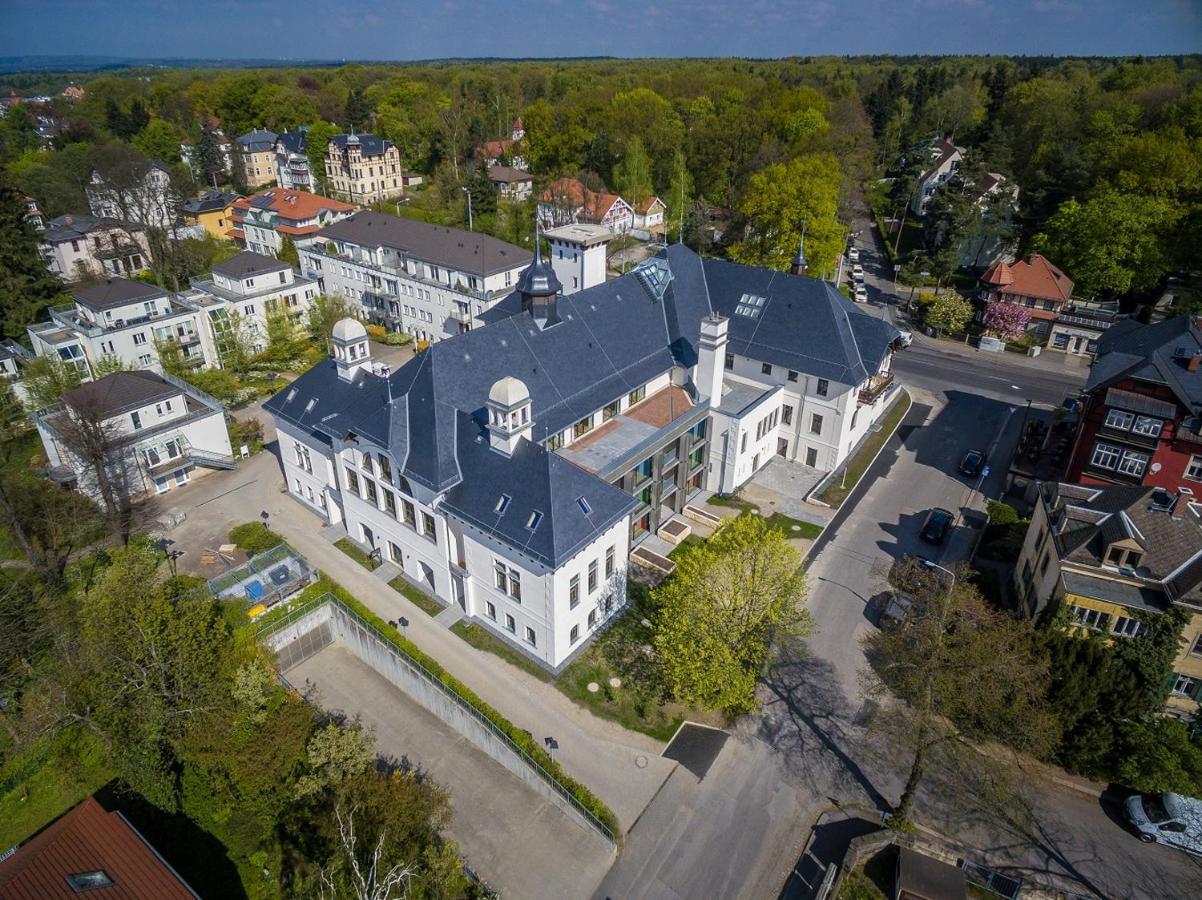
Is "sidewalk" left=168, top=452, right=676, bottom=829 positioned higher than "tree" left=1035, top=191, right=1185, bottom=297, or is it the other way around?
"tree" left=1035, top=191, right=1185, bottom=297

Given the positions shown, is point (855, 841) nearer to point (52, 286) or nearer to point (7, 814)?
point (7, 814)

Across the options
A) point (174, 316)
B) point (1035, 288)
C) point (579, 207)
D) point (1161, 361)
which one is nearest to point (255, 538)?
point (174, 316)

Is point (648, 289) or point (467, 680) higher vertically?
point (648, 289)

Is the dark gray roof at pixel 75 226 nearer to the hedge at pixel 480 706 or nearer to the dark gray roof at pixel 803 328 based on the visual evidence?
the hedge at pixel 480 706

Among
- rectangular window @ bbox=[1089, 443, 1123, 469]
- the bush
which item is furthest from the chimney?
the bush

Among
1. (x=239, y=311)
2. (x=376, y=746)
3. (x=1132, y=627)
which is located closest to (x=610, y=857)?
(x=376, y=746)

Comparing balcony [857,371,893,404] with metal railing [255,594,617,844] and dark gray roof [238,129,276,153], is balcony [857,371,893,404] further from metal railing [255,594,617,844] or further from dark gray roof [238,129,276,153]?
dark gray roof [238,129,276,153]
